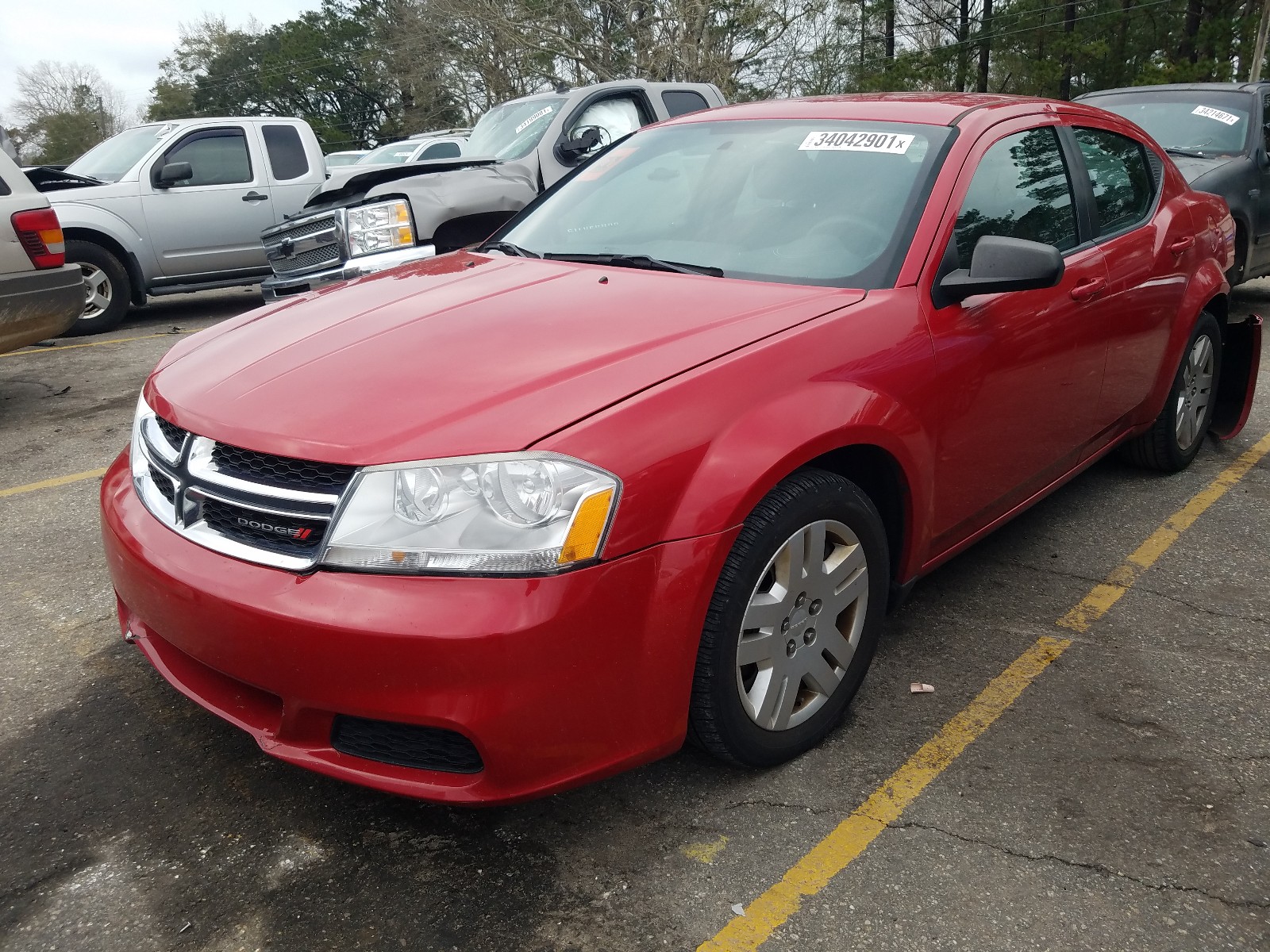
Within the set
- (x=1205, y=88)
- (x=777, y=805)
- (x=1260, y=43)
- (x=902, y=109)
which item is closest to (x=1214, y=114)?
(x=1205, y=88)

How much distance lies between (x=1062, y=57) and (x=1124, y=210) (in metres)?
30.7

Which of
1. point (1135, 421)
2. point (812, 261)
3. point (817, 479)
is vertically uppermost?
point (812, 261)

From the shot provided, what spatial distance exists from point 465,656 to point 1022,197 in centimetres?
243

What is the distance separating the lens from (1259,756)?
2.64m

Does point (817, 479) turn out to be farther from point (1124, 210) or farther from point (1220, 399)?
point (1220, 399)

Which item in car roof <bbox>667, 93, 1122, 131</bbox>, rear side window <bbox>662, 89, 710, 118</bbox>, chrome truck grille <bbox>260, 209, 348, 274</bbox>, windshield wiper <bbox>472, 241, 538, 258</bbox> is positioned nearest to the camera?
car roof <bbox>667, 93, 1122, 131</bbox>

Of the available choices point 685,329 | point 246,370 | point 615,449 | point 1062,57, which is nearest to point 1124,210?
point 685,329

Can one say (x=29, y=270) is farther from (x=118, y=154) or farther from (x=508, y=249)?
(x=118, y=154)

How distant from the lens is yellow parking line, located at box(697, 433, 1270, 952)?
211 centimetres

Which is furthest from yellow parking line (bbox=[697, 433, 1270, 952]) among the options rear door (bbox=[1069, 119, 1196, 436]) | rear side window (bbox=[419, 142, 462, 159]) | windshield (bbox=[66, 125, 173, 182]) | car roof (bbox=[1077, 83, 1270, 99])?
rear side window (bbox=[419, 142, 462, 159])

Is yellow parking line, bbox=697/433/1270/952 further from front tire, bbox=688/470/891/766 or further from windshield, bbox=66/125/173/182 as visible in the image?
windshield, bbox=66/125/173/182

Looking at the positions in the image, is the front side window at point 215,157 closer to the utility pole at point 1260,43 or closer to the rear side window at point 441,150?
the rear side window at point 441,150

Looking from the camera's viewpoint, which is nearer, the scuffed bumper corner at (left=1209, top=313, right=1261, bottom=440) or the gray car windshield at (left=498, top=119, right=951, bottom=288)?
the gray car windshield at (left=498, top=119, right=951, bottom=288)

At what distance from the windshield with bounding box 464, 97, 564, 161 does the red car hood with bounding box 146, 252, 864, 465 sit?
5.15 meters
